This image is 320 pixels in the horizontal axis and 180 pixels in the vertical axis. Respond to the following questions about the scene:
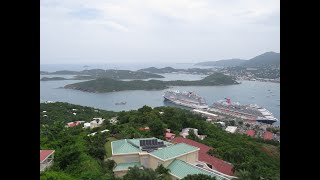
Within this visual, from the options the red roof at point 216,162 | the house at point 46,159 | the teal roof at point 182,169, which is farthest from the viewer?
the red roof at point 216,162

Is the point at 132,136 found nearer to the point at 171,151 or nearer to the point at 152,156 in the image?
the point at 152,156

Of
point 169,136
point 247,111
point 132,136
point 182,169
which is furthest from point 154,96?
A: point 182,169

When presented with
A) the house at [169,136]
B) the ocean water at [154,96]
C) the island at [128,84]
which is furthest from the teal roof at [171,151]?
the island at [128,84]

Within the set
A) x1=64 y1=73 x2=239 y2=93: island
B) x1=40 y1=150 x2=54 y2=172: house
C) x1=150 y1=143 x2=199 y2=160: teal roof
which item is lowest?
x1=150 y1=143 x2=199 y2=160: teal roof

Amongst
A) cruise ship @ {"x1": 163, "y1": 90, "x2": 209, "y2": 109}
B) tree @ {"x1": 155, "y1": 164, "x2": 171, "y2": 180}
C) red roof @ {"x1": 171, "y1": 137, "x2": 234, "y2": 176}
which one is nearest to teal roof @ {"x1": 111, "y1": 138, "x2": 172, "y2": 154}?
tree @ {"x1": 155, "y1": 164, "x2": 171, "y2": 180}

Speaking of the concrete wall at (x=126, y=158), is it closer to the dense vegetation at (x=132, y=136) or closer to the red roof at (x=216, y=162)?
the dense vegetation at (x=132, y=136)

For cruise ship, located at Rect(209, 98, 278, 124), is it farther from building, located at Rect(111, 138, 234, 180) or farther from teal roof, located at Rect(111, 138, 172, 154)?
teal roof, located at Rect(111, 138, 172, 154)
